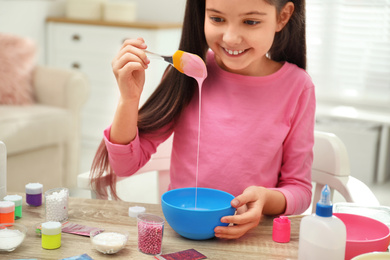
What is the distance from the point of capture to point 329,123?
3957mm

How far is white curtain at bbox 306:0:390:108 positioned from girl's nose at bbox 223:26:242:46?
2918mm

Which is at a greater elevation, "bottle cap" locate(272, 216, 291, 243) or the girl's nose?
the girl's nose

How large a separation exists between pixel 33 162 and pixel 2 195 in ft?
6.25

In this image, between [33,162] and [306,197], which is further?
[33,162]

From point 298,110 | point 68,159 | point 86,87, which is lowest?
point 68,159

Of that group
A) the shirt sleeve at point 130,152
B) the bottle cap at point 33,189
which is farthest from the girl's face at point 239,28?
the bottle cap at point 33,189

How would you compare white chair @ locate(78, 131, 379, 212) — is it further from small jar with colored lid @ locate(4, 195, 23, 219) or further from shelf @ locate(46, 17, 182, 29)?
shelf @ locate(46, 17, 182, 29)

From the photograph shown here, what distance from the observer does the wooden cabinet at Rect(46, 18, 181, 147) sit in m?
4.07

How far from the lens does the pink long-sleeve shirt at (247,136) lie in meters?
1.42

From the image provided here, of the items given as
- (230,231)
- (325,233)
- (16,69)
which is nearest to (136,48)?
(230,231)

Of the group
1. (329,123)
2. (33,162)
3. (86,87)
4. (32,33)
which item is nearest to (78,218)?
(33,162)

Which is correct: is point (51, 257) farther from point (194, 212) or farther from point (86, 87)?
point (86, 87)

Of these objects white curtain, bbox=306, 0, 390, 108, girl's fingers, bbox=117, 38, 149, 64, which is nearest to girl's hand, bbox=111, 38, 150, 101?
girl's fingers, bbox=117, 38, 149, 64

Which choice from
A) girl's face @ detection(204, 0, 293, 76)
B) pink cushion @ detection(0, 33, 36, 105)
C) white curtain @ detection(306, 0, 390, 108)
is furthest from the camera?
white curtain @ detection(306, 0, 390, 108)
